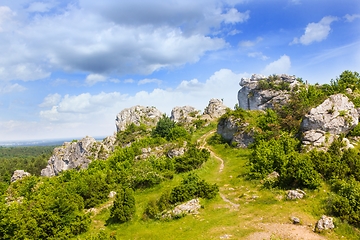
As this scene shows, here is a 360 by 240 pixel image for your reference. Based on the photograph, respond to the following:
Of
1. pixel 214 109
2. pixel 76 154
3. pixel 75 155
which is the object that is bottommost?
pixel 75 155

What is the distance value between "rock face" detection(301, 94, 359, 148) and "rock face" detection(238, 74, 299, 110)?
46187mm

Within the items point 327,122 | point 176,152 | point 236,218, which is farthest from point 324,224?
point 176,152

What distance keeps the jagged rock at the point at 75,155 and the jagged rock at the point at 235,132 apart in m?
39.7

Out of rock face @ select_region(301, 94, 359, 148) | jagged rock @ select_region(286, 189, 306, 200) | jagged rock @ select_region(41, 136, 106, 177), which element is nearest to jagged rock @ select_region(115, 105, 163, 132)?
jagged rock @ select_region(41, 136, 106, 177)

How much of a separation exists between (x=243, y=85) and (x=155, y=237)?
9570 centimetres

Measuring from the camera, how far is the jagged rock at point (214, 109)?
92.2 meters

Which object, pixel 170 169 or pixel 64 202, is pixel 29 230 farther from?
pixel 170 169

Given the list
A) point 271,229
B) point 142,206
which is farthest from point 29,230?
point 271,229

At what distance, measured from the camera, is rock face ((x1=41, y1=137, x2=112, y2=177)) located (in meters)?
73.5

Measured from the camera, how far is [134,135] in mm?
85938

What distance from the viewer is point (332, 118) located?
1344 inches

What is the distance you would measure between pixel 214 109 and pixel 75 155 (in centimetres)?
5361

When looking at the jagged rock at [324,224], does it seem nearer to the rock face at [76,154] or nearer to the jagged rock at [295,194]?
the jagged rock at [295,194]

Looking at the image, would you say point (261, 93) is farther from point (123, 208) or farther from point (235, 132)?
point (123, 208)
